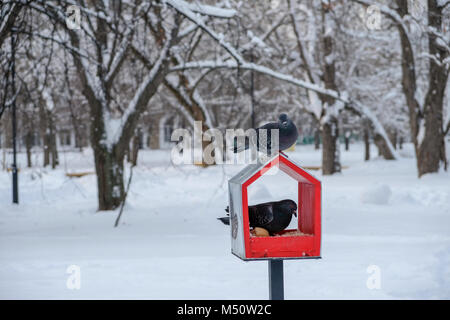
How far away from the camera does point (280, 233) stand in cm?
310

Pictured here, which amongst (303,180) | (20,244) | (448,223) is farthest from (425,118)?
(303,180)

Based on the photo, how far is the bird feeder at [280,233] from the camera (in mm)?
2844

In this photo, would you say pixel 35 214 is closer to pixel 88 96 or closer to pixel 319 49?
pixel 88 96

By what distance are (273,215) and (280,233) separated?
0.68ft

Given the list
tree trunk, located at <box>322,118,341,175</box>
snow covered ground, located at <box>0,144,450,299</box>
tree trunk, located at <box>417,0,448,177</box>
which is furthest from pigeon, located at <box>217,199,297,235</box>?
tree trunk, located at <box>322,118,341,175</box>

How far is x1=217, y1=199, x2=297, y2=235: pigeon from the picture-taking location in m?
2.89

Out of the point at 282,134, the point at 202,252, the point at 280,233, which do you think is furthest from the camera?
the point at 202,252

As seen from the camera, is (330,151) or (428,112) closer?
(428,112)

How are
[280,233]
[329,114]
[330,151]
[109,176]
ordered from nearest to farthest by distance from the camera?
[280,233], [109,176], [329,114], [330,151]

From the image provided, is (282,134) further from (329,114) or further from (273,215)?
(329,114)

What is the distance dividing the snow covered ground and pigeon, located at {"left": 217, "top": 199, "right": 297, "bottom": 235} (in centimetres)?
204

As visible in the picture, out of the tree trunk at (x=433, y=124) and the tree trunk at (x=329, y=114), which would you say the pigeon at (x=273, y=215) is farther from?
the tree trunk at (x=329, y=114)

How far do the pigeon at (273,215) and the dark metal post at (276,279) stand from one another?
0.21 meters

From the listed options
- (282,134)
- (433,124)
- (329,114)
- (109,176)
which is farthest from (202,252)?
(329,114)
